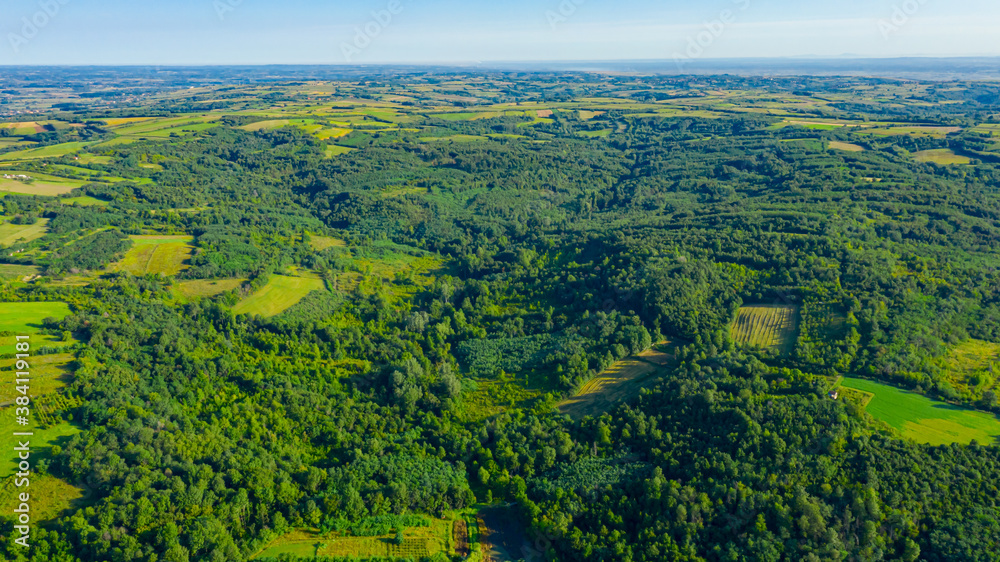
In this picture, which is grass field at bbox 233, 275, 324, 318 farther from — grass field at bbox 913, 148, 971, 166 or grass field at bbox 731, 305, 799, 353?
grass field at bbox 913, 148, 971, 166

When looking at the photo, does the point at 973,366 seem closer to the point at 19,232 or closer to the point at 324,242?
the point at 324,242

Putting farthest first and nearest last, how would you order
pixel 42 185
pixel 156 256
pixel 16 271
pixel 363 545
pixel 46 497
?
pixel 42 185 < pixel 156 256 < pixel 16 271 < pixel 363 545 < pixel 46 497

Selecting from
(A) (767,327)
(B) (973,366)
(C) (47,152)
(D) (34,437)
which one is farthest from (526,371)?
(C) (47,152)

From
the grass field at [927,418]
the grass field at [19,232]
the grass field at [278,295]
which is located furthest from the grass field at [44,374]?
the grass field at [927,418]

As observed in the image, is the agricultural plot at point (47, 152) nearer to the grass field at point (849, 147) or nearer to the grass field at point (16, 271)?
the grass field at point (16, 271)

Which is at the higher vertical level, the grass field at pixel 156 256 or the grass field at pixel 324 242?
the grass field at pixel 156 256

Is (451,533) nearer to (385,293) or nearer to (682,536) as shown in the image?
(682,536)

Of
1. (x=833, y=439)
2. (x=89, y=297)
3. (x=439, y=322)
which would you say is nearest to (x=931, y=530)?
(x=833, y=439)
